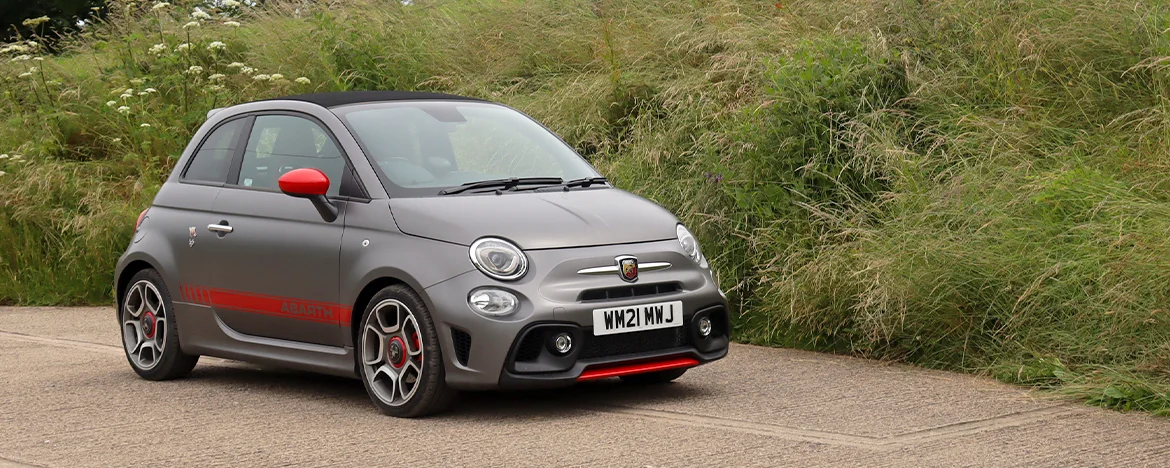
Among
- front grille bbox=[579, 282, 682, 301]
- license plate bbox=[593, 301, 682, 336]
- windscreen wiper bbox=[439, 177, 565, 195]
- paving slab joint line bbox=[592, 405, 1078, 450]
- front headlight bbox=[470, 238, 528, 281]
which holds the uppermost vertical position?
windscreen wiper bbox=[439, 177, 565, 195]

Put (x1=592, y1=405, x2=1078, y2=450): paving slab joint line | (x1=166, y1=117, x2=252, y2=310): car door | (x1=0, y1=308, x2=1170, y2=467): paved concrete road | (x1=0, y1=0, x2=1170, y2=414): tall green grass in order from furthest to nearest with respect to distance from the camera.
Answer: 1. (x1=166, y1=117, x2=252, y2=310): car door
2. (x1=0, y1=0, x2=1170, y2=414): tall green grass
3. (x1=592, y1=405, x2=1078, y2=450): paving slab joint line
4. (x1=0, y1=308, x2=1170, y2=467): paved concrete road

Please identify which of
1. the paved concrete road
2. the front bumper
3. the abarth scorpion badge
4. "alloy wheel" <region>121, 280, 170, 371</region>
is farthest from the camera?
"alloy wheel" <region>121, 280, 170, 371</region>

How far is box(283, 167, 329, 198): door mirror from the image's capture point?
7.12m

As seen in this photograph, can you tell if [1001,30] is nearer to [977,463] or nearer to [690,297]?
[690,297]

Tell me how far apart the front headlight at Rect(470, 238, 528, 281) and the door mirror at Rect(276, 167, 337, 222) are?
3.19ft

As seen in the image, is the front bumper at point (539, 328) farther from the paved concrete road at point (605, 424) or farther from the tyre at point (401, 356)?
the paved concrete road at point (605, 424)

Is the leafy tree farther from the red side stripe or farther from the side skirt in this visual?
the red side stripe

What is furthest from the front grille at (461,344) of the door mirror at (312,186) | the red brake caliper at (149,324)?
the red brake caliper at (149,324)

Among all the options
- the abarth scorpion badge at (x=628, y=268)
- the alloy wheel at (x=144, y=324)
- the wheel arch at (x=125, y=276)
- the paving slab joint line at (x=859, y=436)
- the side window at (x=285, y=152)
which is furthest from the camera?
the wheel arch at (x=125, y=276)

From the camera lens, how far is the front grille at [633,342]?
664 cm

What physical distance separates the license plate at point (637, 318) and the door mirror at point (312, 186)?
1535mm

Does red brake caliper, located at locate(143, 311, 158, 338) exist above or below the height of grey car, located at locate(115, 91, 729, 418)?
below

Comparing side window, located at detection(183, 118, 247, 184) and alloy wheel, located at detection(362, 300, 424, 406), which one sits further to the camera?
side window, located at detection(183, 118, 247, 184)

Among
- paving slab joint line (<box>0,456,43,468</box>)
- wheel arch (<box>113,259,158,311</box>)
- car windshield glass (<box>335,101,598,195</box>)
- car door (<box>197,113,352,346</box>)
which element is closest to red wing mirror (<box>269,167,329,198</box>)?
car door (<box>197,113,352,346</box>)
